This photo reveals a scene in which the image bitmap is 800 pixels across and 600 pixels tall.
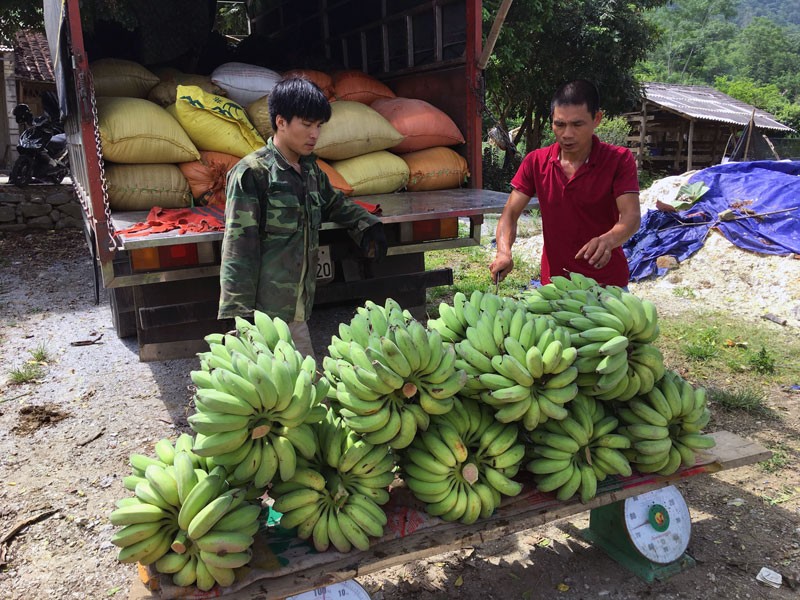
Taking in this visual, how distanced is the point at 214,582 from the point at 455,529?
0.73 metres

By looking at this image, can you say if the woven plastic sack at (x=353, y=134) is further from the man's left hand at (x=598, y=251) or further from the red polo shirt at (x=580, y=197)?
the man's left hand at (x=598, y=251)

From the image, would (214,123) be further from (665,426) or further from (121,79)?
(665,426)

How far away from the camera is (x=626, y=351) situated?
6.49ft

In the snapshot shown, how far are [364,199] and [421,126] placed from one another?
2.40ft

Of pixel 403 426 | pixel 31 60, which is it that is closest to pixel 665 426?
pixel 403 426

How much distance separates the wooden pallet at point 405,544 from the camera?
1.70 meters

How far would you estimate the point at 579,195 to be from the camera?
277cm

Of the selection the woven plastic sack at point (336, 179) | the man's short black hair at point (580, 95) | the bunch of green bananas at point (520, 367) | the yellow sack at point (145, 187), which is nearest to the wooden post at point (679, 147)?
the woven plastic sack at point (336, 179)

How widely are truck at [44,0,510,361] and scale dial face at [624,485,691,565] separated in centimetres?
203

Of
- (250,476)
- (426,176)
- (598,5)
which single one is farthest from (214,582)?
(598,5)

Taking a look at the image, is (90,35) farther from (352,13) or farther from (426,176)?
(426,176)

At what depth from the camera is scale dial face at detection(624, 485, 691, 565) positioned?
2.40m

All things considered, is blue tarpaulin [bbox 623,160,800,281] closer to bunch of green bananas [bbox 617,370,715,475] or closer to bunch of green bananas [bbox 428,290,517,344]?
bunch of green bananas [bbox 617,370,715,475]

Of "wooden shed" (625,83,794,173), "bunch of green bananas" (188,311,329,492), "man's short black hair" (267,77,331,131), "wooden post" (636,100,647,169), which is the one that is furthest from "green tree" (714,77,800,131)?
"bunch of green bananas" (188,311,329,492)
